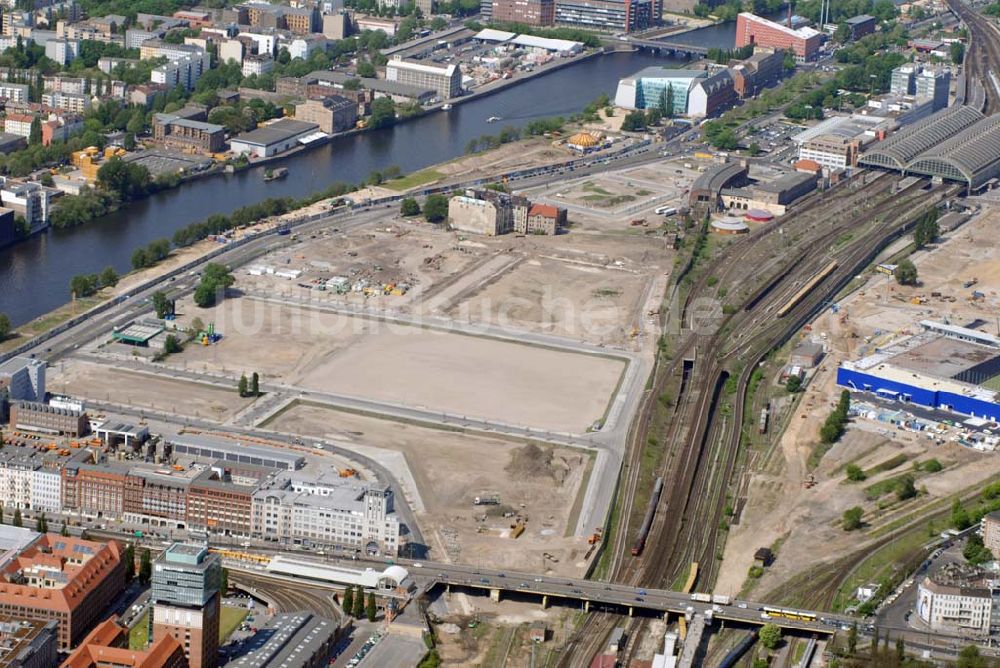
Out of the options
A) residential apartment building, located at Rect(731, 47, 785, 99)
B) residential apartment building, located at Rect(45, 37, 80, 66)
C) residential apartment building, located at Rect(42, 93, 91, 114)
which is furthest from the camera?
residential apartment building, located at Rect(731, 47, 785, 99)

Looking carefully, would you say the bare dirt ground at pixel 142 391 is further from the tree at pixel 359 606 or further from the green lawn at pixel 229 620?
the tree at pixel 359 606

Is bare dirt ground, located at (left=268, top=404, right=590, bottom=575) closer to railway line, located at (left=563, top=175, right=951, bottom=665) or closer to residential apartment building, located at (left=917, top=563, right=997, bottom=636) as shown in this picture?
railway line, located at (left=563, top=175, right=951, bottom=665)

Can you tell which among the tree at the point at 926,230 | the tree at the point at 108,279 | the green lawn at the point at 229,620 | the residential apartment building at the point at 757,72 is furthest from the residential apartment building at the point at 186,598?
the residential apartment building at the point at 757,72

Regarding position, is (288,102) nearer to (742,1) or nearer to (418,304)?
(418,304)

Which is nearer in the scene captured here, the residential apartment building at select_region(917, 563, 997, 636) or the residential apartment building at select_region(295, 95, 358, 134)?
the residential apartment building at select_region(917, 563, 997, 636)

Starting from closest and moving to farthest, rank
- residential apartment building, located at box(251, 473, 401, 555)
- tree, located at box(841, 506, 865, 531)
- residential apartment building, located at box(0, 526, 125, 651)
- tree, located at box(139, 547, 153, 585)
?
residential apartment building, located at box(0, 526, 125, 651) < tree, located at box(139, 547, 153, 585) < residential apartment building, located at box(251, 473, 401, 555) < tree, located at box(841, 506, 865, 531)

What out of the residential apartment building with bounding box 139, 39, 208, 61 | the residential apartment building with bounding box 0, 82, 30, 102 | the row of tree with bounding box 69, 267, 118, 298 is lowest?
the row of tree with bounding box 69, 267, 118, 298

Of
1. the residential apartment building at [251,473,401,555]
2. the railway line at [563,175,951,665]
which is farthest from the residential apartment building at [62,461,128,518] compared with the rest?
the railway line at [563,175,951,665]
